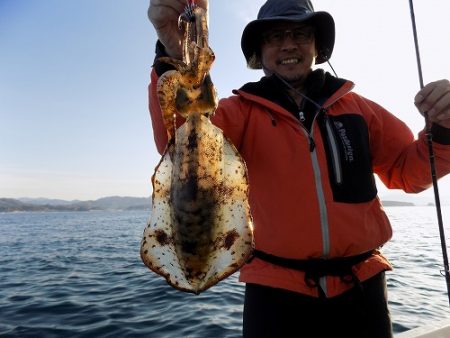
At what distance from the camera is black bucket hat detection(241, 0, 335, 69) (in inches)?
141

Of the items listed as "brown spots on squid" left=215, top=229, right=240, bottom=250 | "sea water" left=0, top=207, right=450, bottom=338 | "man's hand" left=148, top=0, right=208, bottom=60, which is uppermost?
"man's hand" left=148, top=0, right=208, bottom=60

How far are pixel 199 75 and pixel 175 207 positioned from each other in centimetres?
74

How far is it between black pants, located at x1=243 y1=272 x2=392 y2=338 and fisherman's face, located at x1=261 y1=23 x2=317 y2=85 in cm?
214

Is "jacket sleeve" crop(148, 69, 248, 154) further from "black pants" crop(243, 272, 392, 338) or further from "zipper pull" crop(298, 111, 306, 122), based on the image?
"black pants" crop(243, 272, 392, 338)

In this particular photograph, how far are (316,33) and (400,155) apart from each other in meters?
1.65

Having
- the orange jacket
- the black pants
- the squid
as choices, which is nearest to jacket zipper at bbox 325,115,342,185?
the orange jacket

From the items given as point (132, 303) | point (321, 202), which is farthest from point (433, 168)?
point (132, 303)

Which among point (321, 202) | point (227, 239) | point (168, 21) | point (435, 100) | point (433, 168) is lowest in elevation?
point (227, 239)

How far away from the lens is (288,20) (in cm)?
356

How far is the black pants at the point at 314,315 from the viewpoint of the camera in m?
2.99

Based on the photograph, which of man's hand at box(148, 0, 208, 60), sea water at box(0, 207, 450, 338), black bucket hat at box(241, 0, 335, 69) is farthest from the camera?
sea water at box(0, 207, 450, 338)

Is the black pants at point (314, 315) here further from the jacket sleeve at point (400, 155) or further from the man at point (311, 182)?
the jacket sleeve at point (400, 155)

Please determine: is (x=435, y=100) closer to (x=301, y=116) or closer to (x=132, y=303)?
(x=301, y=116)

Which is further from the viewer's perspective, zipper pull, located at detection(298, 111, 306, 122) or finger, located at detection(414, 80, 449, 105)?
zipper pull, located at detection(298, 111, 306, 122)
